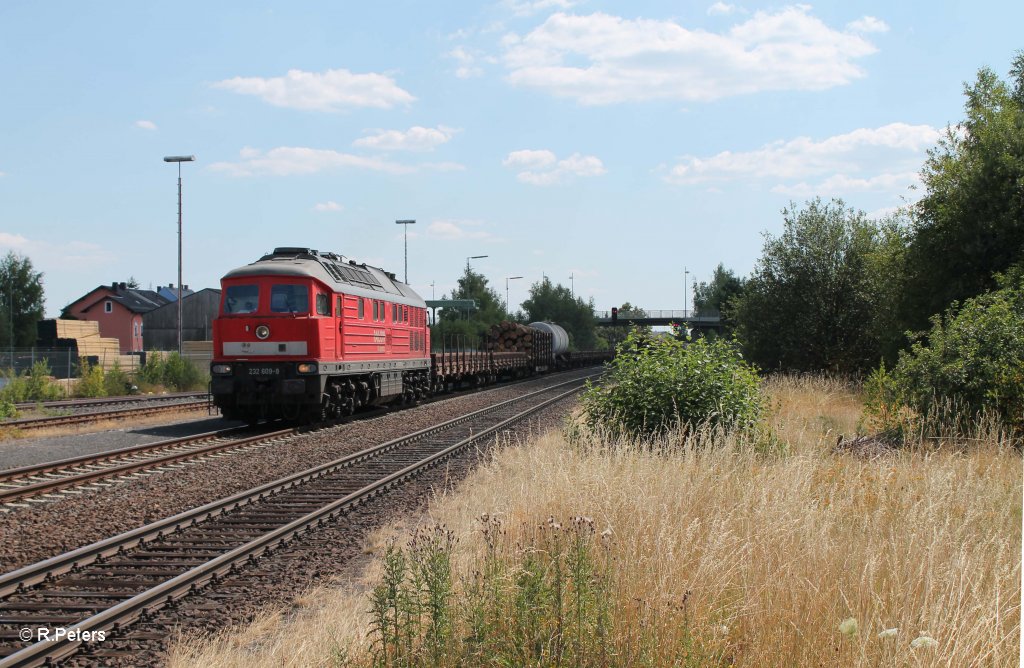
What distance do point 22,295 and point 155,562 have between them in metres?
97.4

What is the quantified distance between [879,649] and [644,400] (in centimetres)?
712

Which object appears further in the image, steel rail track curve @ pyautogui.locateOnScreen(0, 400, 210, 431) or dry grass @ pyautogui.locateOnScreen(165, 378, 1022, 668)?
steel rail track curve @ pyautogui.locateOnScreen(0, 400, 210, 431)

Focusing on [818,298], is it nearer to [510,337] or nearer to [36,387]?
[510,337]

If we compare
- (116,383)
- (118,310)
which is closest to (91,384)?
(116,383)

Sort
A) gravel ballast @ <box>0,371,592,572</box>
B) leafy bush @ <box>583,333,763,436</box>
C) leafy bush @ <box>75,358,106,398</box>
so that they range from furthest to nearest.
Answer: leafy bush @ <box>75,358,106,398</box>
leafy bush @ <box>583,333,763,436</box>
gravel ballast @ <box>0,371,592,572</box>

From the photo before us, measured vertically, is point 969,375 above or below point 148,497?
above

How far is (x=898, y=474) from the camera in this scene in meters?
7.91

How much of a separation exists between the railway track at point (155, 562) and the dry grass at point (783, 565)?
850 mm

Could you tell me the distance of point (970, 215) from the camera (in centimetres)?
1894

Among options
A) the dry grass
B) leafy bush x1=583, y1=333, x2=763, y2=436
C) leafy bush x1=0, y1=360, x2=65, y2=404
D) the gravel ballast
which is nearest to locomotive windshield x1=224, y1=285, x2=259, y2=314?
the gravel ballast

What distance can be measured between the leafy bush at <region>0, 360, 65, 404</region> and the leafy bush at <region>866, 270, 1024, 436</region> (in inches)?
962

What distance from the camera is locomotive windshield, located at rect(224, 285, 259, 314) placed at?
58.3 ft

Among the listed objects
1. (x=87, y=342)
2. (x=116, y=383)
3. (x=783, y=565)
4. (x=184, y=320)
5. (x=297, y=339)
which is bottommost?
(x=783, y=565)

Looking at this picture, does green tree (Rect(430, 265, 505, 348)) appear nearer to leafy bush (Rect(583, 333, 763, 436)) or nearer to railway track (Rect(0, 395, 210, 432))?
railway track (Rect(0, 395, 210, 432))
